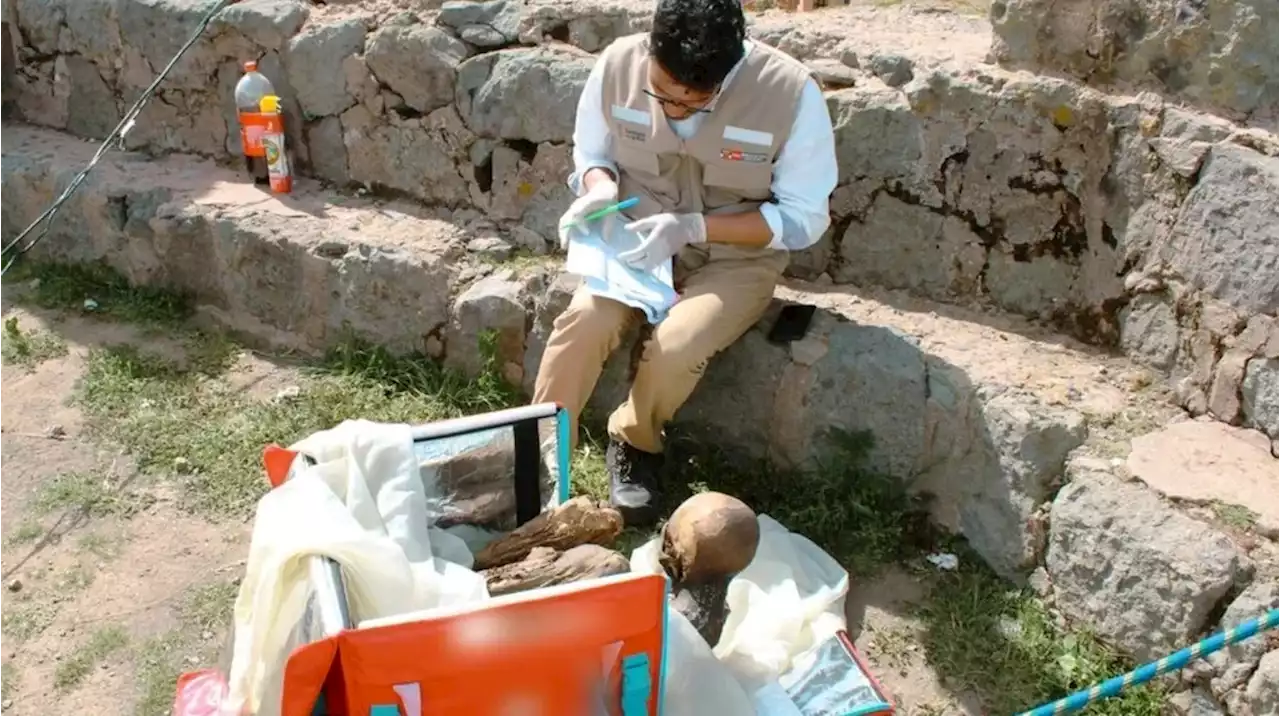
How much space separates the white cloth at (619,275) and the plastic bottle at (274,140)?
1540 millimetres

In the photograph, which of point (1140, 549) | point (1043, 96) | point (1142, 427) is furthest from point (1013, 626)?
point (1043, 96)

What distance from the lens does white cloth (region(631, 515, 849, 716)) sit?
2252 mm

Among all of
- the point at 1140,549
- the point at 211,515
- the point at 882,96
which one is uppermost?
the point at 882,96

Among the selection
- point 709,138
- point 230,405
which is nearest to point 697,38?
point 709,138

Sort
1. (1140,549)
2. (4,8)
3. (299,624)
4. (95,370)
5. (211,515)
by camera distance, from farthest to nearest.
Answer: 1. (4,8)
2. (95,370)
3. (211,515)
4. (1140,549)
5. (299,624)

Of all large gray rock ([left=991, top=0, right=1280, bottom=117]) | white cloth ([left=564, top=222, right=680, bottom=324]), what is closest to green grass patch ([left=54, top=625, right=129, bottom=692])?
white cloth ([left=564, top=222, right=680, bottom=324])

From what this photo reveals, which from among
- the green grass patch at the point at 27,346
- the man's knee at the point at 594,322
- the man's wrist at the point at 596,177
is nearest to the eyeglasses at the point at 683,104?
the man's wrist at the point at 596,177

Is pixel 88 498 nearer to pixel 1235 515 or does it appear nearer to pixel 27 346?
pixel 27 346

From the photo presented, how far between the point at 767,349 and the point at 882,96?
2.54 feet

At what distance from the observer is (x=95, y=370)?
3.92m

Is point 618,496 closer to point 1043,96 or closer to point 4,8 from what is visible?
point 1043,96

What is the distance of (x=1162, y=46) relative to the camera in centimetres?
299

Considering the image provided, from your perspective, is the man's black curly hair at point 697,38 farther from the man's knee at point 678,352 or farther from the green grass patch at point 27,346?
the green grass patch at point 27,346

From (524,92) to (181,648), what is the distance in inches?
76.2
